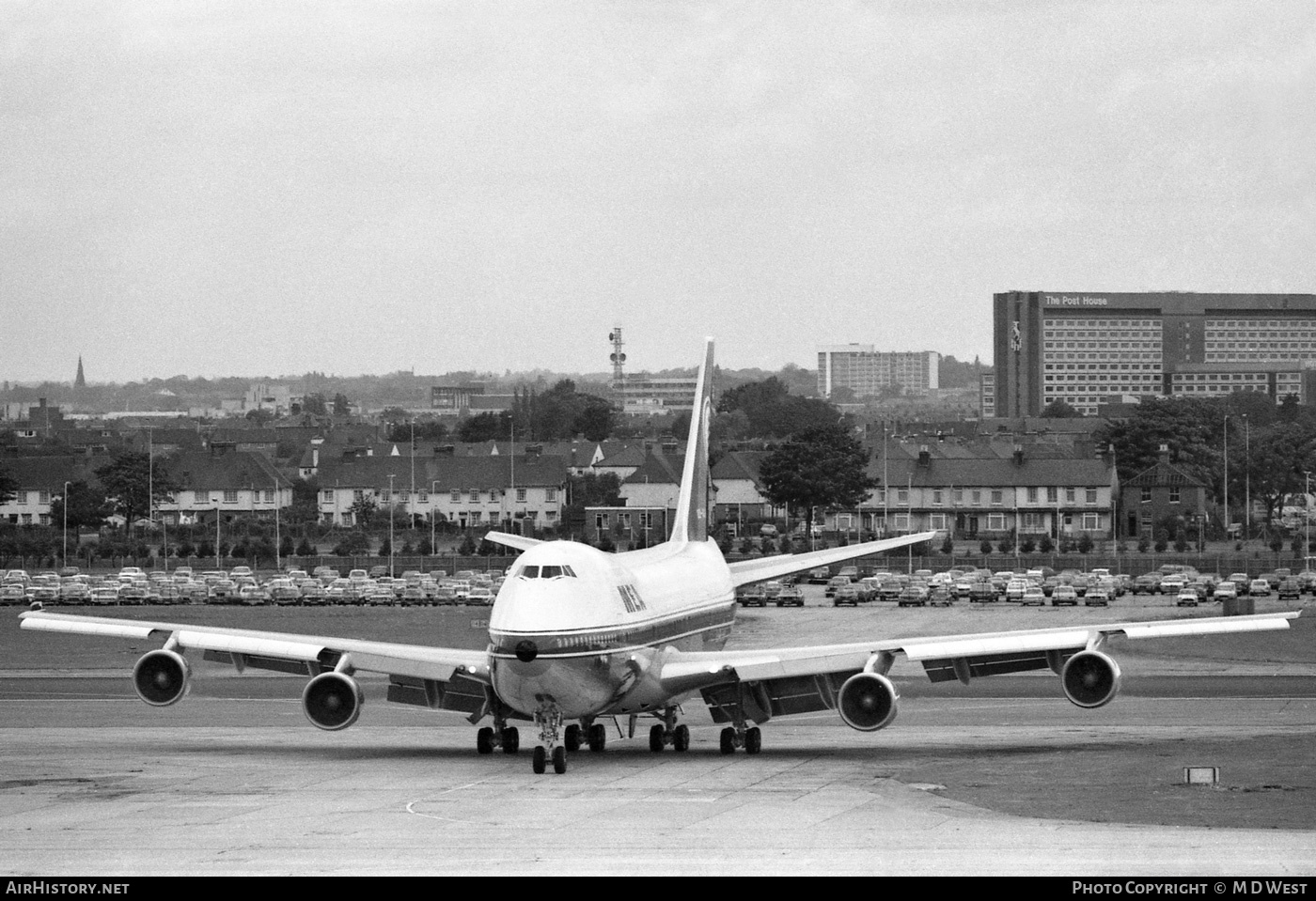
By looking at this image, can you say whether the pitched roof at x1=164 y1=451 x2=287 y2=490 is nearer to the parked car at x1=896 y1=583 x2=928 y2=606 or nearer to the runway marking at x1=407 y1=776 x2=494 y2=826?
the parked car at x1=896 y1=583 x2=928 y2=606

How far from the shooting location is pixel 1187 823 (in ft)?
113

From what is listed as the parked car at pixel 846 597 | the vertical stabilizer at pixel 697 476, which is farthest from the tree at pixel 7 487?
the vertical stabilizer at pixel 697 476

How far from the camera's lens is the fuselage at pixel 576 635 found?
138 feet

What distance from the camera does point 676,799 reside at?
127ft

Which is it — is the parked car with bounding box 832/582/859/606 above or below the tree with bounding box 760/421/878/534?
below

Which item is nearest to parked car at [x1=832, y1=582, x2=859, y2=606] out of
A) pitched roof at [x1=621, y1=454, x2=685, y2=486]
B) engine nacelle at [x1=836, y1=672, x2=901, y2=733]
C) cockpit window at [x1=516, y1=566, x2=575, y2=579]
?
pitched roof at [x1=621, y1=454, x2=685, y2=486]

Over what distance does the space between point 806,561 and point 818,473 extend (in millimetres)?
117286

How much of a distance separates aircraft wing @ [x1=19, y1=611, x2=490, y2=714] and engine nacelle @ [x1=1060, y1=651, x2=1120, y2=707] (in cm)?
1275

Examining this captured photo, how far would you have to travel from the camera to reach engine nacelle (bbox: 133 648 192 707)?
4756cm

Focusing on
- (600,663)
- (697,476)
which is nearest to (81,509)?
(697,476)

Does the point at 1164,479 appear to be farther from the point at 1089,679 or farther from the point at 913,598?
the point at 1089,679

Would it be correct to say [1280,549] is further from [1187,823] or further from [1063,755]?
[1187,823]

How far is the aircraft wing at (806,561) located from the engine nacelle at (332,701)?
1372 cm
